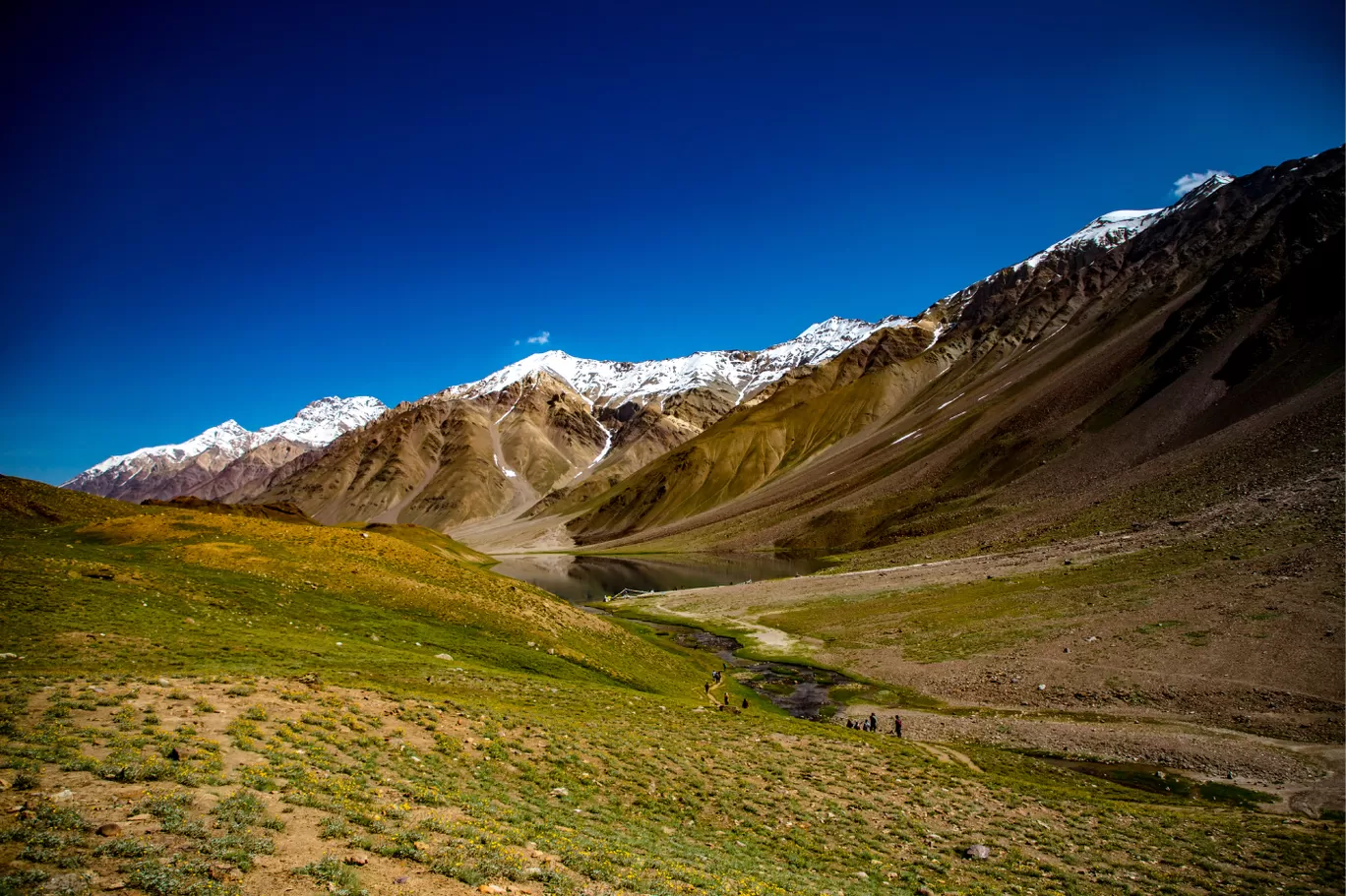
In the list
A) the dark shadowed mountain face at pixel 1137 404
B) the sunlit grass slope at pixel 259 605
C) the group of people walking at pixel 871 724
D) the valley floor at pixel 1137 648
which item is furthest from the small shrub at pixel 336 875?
the dark shadowed mountain face at pixel 1137 404

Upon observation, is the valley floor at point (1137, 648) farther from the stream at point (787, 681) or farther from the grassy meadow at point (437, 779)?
the grassy meadow at point (437, 779)

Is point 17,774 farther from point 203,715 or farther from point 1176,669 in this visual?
point 1176,669

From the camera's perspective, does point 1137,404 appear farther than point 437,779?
Yes

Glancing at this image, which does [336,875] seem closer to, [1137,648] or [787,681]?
[787,681]

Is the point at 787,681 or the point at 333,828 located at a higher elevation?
the point at 333,828

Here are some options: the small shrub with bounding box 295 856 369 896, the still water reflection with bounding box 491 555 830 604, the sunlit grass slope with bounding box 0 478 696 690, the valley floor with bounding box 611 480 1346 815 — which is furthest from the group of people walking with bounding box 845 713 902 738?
the still water reflection with bounding box 491 555 830 604

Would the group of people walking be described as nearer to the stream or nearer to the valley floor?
Answer: the valley floor

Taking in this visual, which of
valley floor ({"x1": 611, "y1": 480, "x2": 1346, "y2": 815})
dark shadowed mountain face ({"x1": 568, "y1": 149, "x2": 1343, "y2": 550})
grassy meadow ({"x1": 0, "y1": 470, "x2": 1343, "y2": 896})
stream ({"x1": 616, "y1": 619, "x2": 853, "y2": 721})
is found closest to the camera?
grassy meadow ({"x1": 0, "y1": 470, "x2": 1343, "y2": 896})

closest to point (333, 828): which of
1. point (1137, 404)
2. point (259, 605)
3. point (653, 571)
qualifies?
point (259, 605)

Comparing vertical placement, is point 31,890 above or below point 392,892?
above

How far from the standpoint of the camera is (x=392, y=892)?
9109 mm

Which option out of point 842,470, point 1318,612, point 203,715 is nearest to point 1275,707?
point 1318,612

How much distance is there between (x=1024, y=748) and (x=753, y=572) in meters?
97.6

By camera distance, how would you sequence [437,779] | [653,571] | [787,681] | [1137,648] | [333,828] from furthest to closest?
[653,571]
[787,681]
[1137,648]
[437,779]
[333,828]
